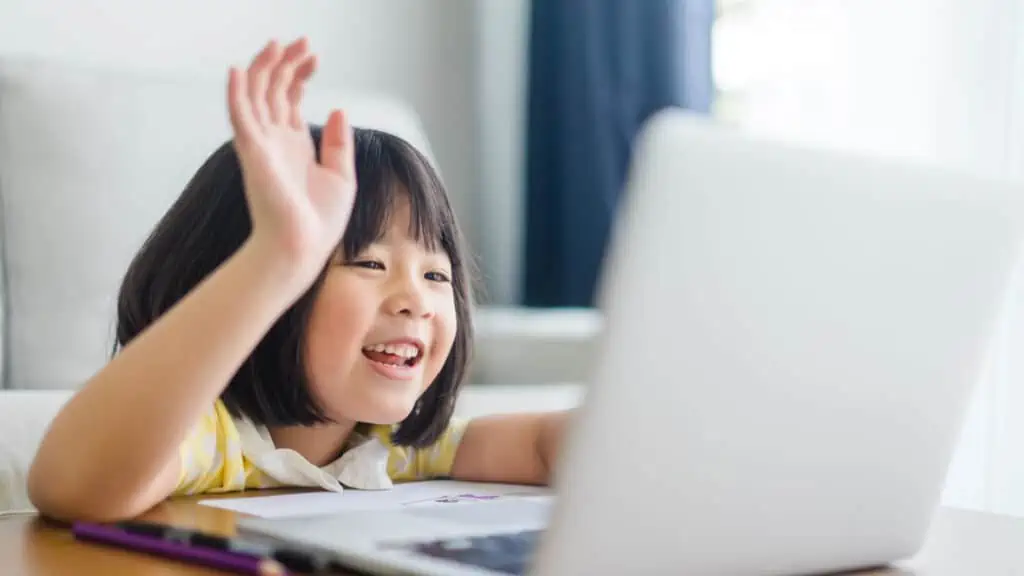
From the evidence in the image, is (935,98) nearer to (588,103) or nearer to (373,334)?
(588,103)

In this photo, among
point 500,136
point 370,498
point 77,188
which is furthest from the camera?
point 500,136

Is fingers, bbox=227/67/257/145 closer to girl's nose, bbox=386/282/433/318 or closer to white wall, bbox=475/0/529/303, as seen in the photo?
girl's nose, bbox=386/282/433/318

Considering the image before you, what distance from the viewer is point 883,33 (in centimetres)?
202

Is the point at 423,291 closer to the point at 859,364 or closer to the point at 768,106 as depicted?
the point at 859,364

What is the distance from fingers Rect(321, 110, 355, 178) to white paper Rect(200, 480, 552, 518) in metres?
0.21

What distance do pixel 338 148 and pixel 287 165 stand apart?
4 centimetres

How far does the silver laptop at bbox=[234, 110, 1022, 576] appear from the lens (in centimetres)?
50

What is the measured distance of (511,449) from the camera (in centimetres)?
108

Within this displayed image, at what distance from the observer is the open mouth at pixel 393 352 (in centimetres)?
96

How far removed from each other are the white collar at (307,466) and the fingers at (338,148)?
0.32 meters

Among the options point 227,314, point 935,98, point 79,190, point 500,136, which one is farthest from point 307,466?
point 500,136

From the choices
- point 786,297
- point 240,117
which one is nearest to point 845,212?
point 786,297

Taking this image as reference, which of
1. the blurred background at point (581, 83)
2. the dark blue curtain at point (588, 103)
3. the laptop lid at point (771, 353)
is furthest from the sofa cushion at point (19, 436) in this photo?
the dark blue curtain at point (588, 103)

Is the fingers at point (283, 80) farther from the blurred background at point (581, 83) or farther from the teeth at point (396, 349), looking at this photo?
the blurred background at point (581, 83)
